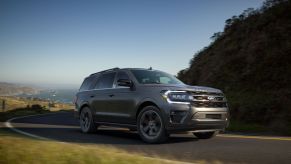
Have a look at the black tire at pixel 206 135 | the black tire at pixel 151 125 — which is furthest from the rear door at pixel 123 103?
the black tire at pixel 206 135

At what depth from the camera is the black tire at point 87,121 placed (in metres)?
11.9

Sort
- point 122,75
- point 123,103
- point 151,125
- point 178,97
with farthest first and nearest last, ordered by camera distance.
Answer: point 122,75, point 123,103, point 151,125, point 178,97

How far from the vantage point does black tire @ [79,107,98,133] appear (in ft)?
39.0

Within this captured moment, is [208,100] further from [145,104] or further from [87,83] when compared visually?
[87,83]

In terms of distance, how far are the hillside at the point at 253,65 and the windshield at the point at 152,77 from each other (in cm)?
568

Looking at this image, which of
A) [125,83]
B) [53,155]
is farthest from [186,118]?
[53,155]

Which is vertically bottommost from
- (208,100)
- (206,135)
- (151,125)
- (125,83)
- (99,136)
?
(99,136)

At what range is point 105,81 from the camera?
38.3ft

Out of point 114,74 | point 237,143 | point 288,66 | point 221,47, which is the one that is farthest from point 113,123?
point 221,47

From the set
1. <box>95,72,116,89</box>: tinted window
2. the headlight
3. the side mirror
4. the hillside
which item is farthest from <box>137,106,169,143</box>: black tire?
the hillside

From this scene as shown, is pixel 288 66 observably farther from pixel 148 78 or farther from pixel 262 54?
pixel 148 78

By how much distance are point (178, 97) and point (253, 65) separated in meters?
14.1

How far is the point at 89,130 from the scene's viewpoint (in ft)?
39.4

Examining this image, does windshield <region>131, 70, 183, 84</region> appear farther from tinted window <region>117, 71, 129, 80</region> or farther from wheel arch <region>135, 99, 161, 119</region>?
wheel arch <region>135, 99, 161, 119</region>
